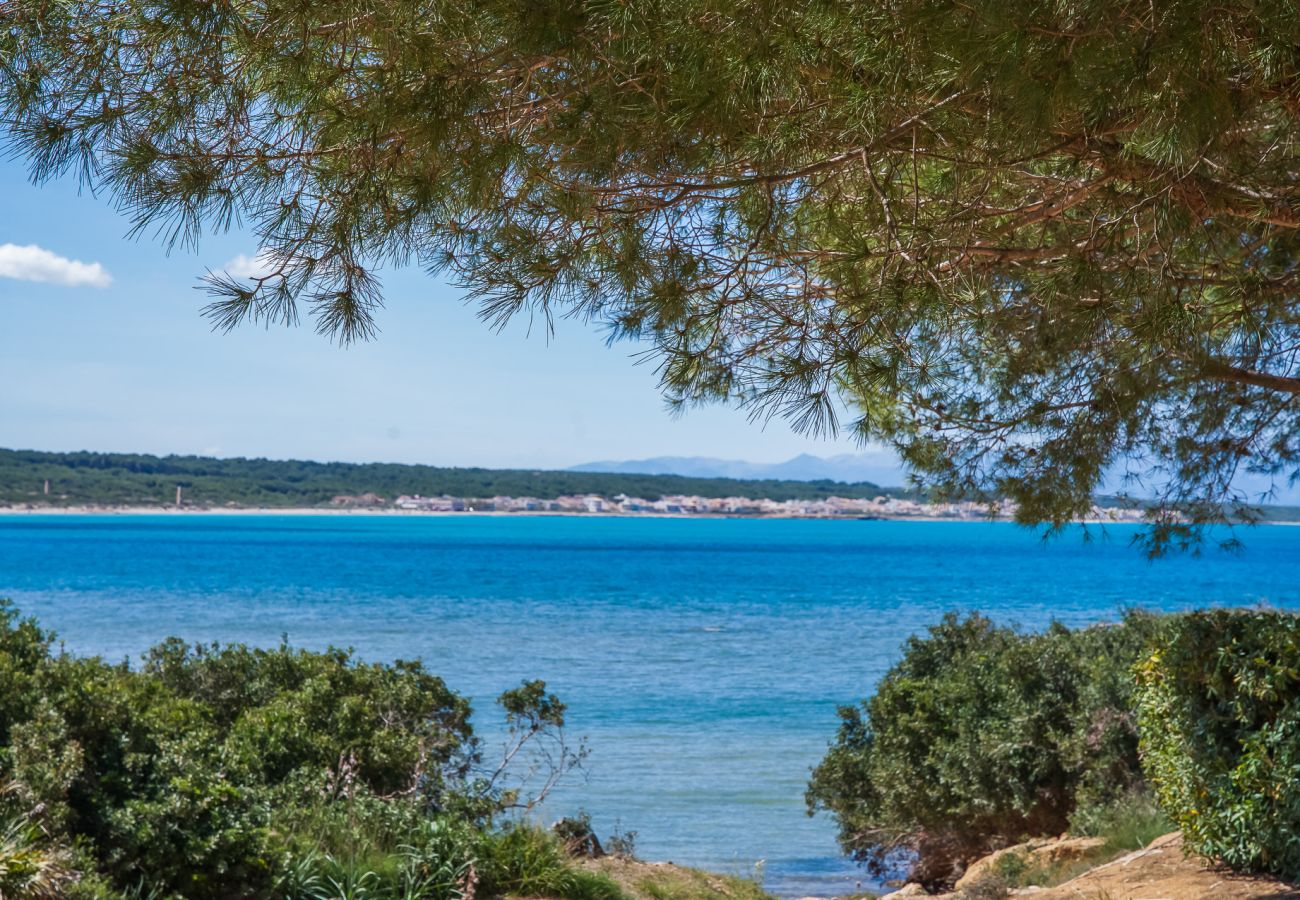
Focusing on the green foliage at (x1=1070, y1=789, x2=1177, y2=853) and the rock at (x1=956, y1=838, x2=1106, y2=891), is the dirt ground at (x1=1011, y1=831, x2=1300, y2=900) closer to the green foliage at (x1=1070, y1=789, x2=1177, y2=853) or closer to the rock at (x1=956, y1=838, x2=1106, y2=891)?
the green foliage at (x1=1070, y1=789, x2=1177, y2=853)

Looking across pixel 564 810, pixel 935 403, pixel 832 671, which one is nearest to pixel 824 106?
pixel 935 403

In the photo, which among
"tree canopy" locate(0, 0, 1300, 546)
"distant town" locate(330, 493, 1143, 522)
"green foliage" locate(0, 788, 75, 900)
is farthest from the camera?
"distant town" locate(330, 493, 1143, 522)

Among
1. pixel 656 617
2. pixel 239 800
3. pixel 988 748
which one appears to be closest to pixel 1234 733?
pixel 988 748

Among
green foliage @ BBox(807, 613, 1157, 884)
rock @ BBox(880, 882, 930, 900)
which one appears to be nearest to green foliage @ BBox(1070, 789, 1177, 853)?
green foliage @ BBox(807, 613, 1157, 884)

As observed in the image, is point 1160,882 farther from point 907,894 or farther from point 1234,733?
point 907,894

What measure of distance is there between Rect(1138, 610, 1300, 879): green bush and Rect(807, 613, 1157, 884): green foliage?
2988mm

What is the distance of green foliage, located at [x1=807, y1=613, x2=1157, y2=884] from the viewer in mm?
9039

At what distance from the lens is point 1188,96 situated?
3074mm

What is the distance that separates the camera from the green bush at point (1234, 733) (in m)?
5.10

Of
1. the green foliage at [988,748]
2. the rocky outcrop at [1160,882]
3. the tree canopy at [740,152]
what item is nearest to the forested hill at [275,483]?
the green foliage at [988,748]

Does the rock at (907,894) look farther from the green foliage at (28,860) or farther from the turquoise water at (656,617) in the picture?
the green foliage at (28,860)

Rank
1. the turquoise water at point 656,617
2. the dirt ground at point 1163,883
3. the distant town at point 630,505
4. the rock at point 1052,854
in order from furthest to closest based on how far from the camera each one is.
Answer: the distant town at point 630,505
the turquoise water at point 656,617
the rock at point 1052,854
the dirt ground at point 1163,883

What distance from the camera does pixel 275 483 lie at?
428 ft

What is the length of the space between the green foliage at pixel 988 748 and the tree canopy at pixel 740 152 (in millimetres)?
4369
